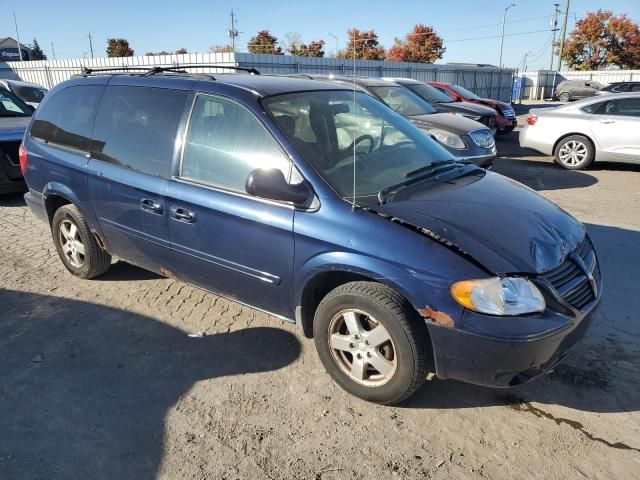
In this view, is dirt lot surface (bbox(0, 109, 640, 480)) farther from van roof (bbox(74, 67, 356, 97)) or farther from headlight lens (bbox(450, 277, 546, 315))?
van roof (bbox(74, 67, 356, 97))

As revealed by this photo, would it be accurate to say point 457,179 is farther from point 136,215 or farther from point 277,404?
point 136,215

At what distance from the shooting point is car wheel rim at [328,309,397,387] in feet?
9.08

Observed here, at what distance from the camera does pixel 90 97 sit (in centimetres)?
415

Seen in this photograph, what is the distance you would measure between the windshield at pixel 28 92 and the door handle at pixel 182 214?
13.2 meters

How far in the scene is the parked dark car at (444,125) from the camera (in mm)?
7848

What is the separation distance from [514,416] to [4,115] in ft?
29.7

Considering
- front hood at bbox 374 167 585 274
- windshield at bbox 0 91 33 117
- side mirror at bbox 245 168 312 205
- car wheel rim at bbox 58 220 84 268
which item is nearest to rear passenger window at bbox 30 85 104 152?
car wheel rim at bbox 58 220 84 268

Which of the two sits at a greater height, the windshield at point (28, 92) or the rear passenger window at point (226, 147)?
the windshield at point (28, 92)

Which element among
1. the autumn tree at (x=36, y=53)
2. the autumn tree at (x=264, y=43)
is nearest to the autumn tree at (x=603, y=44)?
the autumn tree at (x=264, y=43)

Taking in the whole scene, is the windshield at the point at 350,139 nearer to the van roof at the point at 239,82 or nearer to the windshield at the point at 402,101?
the van roof at the point at 239,82

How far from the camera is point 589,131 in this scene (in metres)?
9.55

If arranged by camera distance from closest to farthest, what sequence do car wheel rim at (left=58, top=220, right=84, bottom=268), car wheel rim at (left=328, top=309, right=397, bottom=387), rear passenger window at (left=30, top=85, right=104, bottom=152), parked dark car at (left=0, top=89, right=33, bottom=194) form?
car wheel rim at (left=328, top=309, right=397, bottom=387)
rear passenger window at (left=30, top=85, right=104, bottom=152)
car wheel rim at (left=58, top=220, right=84, bottom=268)
parked dark car at (left=0, top=89, right=33, bottom=194)

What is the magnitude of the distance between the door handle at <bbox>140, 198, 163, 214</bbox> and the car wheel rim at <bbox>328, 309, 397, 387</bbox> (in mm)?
1534

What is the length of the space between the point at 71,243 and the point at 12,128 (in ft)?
13.3
